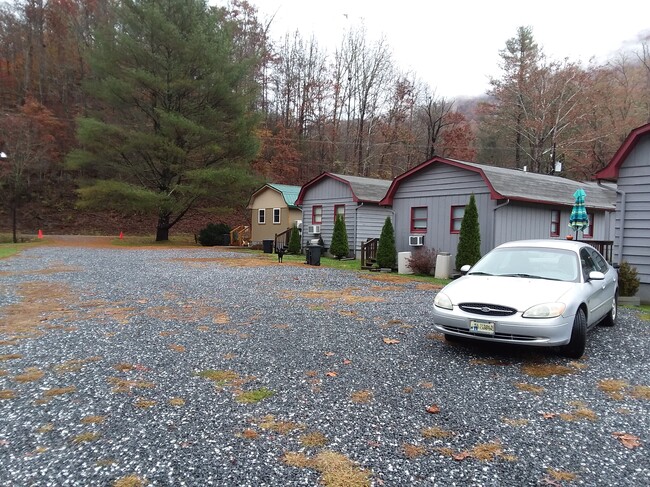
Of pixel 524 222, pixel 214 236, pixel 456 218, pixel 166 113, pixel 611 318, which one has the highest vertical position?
pixel 166 113

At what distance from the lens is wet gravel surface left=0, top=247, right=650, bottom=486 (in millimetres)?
2807

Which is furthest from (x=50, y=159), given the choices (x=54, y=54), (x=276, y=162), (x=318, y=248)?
(x=318, y=248)

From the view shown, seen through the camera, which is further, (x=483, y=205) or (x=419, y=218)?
(x=419, y=218)

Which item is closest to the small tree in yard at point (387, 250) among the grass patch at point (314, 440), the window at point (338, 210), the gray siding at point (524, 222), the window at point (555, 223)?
the gray siding at point (524, 222)

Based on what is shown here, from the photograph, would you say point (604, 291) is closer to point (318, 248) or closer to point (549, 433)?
point (549, 433)

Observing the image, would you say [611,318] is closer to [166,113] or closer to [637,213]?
[637,213]

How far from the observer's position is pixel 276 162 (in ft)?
130

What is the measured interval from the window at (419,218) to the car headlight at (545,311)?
11.6 meters

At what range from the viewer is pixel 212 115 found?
28.4 m

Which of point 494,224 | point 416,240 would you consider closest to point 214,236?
point 416,240

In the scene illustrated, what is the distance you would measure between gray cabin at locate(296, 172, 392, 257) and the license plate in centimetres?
1449

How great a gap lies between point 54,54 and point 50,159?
12.7 metres

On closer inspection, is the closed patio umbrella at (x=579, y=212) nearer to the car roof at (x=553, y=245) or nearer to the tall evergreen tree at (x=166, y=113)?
the car roof at (x=553, y=245)

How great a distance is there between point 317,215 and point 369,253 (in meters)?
5.51
